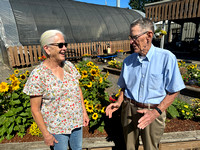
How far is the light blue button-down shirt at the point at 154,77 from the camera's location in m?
1.39

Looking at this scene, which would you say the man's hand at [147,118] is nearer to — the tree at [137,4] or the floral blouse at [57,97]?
the floral blouse at [57,97]

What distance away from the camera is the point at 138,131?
5.82 ft

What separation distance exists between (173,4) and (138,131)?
10.3 metres

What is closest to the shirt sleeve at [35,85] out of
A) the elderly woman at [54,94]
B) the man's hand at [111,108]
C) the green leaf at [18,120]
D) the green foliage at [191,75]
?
the elderly woman at [54,94]

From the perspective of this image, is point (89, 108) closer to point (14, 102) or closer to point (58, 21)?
point (14, 102)

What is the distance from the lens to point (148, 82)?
1519mm

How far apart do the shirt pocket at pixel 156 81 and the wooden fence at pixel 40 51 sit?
792 centimetres

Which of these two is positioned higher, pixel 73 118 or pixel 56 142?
pixel 73 118

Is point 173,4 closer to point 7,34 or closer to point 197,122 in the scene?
point 197,122

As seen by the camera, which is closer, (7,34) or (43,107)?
(43,107)

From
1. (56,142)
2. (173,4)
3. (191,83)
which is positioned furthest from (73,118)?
(173,4)

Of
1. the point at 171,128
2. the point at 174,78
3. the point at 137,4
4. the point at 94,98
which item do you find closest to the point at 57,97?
the point at 174,78

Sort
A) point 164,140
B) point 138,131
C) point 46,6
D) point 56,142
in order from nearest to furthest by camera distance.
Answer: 1. point 56,142
2. point 138,131
3. point 164,140
4. point 46,6

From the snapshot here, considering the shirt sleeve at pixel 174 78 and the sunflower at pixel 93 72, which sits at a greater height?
the shirt sleeve at pixel 174 78
